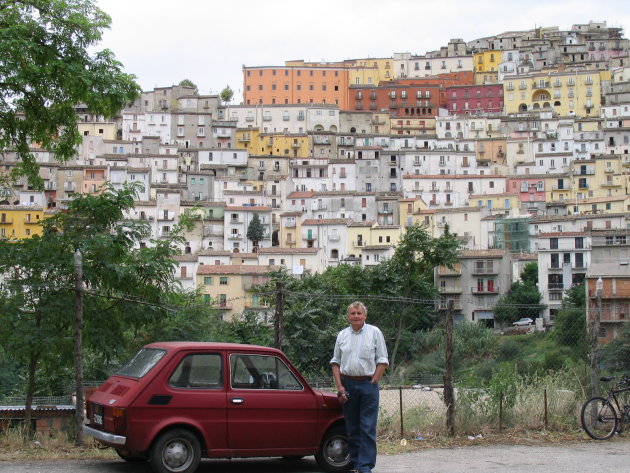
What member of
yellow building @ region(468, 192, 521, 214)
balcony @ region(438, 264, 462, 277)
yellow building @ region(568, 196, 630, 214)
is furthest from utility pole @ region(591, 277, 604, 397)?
yellow building @ region(468, 192, 521, 214)

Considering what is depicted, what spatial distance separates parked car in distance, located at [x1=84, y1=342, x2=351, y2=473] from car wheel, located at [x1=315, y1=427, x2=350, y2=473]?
0.03ft

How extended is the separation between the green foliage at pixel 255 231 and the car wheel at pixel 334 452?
Answer: 85.0 meters

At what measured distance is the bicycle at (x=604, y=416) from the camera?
468 inches

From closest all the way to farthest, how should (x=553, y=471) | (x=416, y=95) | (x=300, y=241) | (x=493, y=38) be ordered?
1. (x=553, y=471)
2. (x=300, y=241)
3. (x=416, y=95)
4. (x=493, y=38)

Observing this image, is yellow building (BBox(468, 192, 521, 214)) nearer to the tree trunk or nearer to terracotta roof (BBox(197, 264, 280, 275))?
terracotta roof (BBox(197, 264, 280, 275))

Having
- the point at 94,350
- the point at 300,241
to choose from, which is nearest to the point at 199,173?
Result: the point at 300,241

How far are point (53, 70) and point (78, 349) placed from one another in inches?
160

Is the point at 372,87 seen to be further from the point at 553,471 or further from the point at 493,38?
the point at 553,471

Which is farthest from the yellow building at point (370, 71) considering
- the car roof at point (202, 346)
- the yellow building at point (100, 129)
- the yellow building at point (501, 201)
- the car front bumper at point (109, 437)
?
the car front bumper at point (109, 437)

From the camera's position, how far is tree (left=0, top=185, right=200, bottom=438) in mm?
11031

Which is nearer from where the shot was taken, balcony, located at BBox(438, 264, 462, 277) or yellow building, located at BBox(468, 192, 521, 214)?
balcony, located at BBox(438, 264, 462, 277)

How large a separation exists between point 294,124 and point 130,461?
115485 mm

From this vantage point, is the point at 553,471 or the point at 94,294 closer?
the point at 553,471

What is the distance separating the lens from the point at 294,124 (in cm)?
12419
